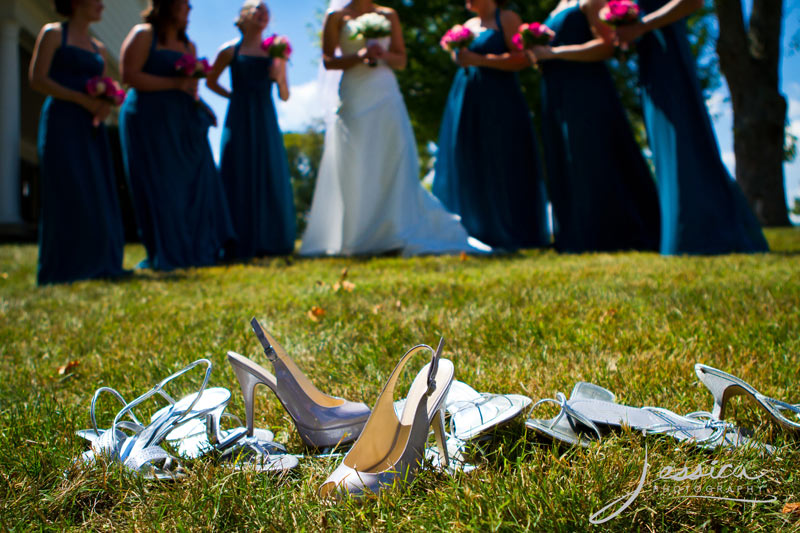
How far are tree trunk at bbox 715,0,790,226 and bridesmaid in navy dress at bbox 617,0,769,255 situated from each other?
832cm

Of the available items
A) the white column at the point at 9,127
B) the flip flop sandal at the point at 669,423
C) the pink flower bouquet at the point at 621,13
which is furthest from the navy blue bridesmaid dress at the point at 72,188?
the white column at the point at 9,127

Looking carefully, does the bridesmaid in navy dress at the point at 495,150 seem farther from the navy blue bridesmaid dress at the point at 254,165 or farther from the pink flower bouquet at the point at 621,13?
the navy blue bridesmaid dress at the point at 254,165

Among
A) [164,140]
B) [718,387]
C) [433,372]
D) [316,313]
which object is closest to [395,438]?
[433,372]

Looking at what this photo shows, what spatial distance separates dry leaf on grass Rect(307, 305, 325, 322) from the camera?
2.96 meters

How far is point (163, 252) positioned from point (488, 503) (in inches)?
224

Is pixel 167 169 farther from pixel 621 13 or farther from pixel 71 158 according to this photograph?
pixel 621 13

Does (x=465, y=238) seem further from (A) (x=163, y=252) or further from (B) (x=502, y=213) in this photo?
(A) (x=163, y=252)

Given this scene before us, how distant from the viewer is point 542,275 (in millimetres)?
4023

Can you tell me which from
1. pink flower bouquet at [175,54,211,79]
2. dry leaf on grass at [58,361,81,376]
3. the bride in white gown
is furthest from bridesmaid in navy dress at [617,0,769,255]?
dry leaf on grass at [58,361,81,376]

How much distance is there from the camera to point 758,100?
482 inches

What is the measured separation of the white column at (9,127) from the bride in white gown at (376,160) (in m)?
9.17

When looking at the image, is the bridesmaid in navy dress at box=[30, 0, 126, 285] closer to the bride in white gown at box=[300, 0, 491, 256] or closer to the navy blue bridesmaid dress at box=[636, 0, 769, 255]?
the bride in white gown at box=[300, 0, 491, 256]

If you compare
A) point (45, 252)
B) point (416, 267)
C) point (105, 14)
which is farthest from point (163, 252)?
point (105, 14)

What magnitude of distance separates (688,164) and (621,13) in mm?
1411
